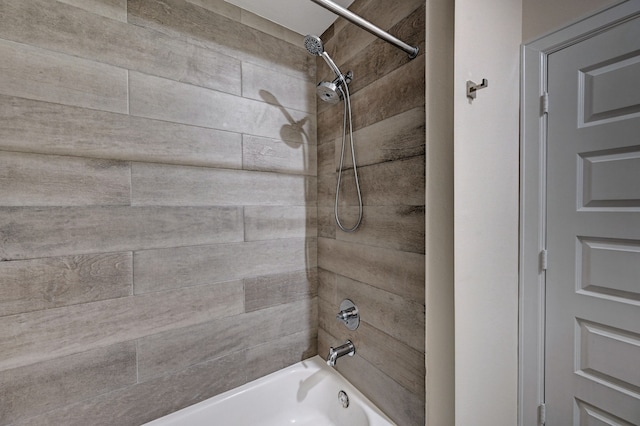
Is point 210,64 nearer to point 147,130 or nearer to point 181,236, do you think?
point 147,130

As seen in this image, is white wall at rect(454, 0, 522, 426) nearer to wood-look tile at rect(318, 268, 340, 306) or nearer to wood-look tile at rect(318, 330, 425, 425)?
wood-look tile at rect(318, 330, 425, 425)

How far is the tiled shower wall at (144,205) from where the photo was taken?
0.98 meters

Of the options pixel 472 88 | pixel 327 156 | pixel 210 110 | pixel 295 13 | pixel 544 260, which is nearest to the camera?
pixel 472 88

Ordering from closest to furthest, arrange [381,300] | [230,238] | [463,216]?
[463,216], [381,300], [230,238]

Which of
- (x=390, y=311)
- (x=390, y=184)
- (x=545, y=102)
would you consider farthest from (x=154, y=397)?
(x=545, y=102)

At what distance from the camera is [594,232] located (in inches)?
40.7

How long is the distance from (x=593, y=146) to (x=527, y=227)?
0.38 metres

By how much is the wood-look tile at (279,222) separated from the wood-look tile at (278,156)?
0.71 feet

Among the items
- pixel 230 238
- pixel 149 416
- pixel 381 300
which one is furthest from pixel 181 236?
pixel 381 300

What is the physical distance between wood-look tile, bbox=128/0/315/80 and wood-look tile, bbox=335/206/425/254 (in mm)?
901

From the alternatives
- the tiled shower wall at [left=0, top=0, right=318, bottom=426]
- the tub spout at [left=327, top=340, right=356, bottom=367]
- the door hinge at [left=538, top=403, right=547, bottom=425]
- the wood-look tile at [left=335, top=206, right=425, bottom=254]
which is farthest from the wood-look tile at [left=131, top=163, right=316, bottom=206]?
the door hinge at [left=538, top=403, right=547, bottom=425]

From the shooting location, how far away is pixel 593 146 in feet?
3.38

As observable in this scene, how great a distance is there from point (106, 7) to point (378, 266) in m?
1.56

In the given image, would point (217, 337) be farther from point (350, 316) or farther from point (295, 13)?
point (295, 13)
